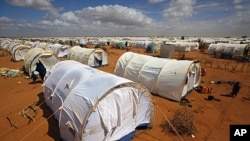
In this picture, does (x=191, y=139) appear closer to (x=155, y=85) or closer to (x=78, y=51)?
(x=155, y=85)

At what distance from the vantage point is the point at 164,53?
29.8 m

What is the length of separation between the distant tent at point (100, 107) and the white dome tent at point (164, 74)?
13.2 feet

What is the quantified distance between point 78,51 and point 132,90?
61.9 ft

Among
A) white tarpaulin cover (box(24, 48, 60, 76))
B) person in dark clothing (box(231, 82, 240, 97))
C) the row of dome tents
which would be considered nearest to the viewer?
person in dark clothing (box(231, 82, 240, 97))

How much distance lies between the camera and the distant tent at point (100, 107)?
6363mm

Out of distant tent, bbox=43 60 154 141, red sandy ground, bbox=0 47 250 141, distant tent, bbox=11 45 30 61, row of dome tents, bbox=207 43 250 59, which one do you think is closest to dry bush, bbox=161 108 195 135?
red sandy ground, bbox=0 47 250 141

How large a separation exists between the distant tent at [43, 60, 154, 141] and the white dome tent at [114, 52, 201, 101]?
13.2ft

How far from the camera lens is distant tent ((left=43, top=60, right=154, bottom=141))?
6.36 meters

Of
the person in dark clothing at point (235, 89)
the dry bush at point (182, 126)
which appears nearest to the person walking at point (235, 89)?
the person in dark clothing at point (235, 89)

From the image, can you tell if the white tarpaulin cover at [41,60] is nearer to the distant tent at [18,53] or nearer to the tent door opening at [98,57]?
the tent door opening at [98,57]

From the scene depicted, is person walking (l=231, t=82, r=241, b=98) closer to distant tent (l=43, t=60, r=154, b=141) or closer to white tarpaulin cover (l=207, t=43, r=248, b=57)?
distant tent (l=43, t=60, r=154, b=141)

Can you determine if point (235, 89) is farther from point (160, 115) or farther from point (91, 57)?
point (91, 57)

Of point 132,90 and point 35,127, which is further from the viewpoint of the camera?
point 35,127

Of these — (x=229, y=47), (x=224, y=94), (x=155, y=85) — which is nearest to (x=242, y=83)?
(x=224, y=94)
